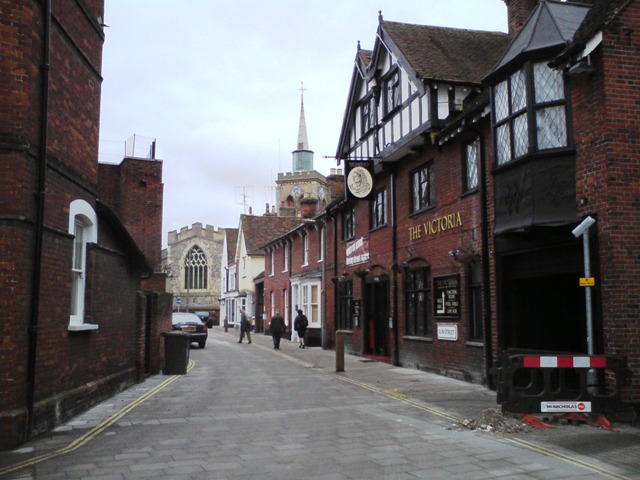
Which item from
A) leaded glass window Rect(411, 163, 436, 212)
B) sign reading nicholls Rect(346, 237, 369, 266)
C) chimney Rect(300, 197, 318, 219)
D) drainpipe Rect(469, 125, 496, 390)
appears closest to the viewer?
drainpipe Rect(469, 125, 496, 390)

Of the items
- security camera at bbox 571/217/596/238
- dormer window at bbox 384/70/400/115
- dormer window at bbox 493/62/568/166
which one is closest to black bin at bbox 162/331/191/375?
dormer window at bbox 384/70/400/115

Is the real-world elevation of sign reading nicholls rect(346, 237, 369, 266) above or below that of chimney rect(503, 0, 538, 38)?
below

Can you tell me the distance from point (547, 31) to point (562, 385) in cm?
623

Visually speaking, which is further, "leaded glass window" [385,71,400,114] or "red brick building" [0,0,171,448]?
"leaded glass window" [385,71,400,114]

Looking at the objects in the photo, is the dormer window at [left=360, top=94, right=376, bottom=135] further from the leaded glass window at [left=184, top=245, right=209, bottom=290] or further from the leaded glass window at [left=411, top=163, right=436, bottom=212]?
the leaded glass window at [left=184, top=245, right=209, bottom=290]

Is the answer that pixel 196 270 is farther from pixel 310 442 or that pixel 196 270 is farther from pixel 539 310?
pixel 310 442

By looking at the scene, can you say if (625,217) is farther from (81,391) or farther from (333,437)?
(81,391)

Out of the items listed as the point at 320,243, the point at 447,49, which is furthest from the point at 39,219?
the point at 320,243

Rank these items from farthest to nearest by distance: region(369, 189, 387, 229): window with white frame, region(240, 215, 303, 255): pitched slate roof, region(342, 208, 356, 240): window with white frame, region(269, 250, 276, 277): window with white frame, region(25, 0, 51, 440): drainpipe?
1. region(240, 215, 303, 255): pitched slate roof
2. region(269, 250, 276, 277): window with white frame
3. region(342, 208, 356, 240): window with white frame
4. region(369, 189, 387, 229): window with white frame
5. region(25, 0, 51, 440): drainpipe

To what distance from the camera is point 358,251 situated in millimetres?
22594

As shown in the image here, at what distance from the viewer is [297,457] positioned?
7.20 meters

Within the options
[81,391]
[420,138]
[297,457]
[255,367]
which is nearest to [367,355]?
[255,367]

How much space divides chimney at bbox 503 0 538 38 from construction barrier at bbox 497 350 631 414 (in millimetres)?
9351

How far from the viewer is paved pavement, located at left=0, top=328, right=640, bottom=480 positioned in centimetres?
657
